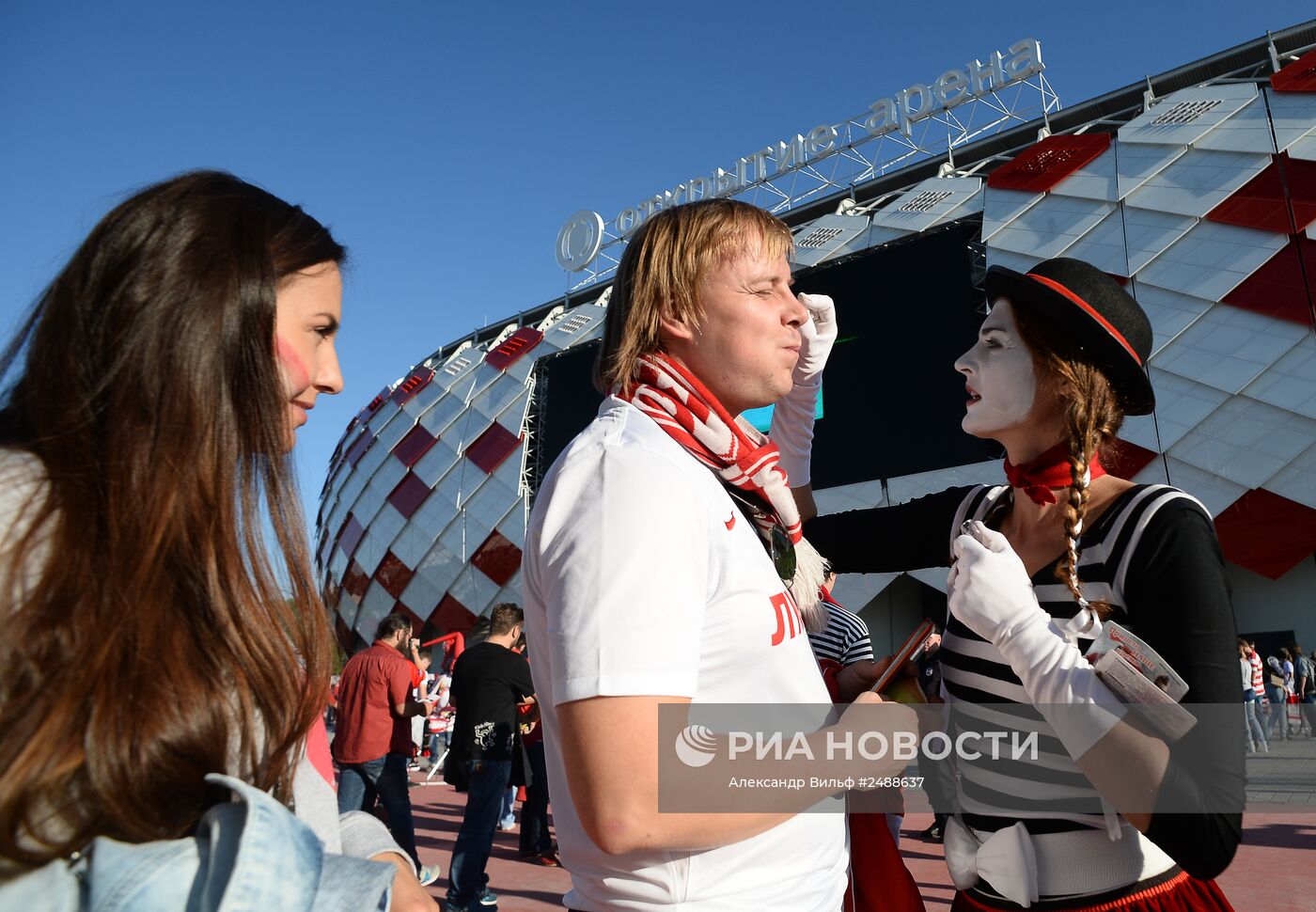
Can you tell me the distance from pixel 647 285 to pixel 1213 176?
750 inches

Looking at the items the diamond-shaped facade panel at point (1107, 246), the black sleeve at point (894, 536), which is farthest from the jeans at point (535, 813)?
the diamond-shaped facade panel at point (1107, 246)

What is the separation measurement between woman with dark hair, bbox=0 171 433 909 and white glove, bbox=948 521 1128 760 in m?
1.14

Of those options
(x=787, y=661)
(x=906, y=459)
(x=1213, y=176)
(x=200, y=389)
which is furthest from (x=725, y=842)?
(x=1213, y=176)

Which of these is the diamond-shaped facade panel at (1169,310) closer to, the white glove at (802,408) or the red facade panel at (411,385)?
the white glove at (802,408)

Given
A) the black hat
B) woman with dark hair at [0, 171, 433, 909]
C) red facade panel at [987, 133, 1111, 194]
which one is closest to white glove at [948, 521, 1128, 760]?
the black hat

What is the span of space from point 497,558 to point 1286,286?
19.0m

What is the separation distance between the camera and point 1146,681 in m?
1.42

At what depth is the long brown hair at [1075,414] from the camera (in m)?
1.72

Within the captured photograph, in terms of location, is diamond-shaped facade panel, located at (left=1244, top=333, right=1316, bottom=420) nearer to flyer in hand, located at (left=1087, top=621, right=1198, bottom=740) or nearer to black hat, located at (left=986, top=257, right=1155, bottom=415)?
black hat, located at (left=986, top=257, right=1155, bottom=415)

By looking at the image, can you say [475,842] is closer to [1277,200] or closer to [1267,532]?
[1267,532]

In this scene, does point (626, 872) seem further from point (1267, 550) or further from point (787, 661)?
point (1267, 550)

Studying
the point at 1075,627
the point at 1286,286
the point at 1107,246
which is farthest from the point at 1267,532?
the point at 1075,627

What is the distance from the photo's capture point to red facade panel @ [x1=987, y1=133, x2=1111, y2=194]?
725 inches

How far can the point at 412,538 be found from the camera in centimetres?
2716
